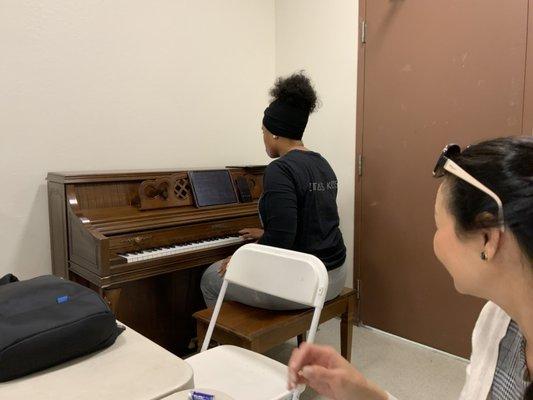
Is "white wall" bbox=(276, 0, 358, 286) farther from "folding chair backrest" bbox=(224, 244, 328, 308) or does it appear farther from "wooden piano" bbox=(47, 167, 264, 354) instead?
"folding chair backrest" bbox=(224, 244, 328, 308)

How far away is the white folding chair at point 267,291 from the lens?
1.44 metres

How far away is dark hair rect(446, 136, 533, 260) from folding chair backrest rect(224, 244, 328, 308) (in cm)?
85

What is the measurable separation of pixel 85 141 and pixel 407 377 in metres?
2.14

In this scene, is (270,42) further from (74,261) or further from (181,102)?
(74,261)

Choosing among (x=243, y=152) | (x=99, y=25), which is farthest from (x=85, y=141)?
(x=243, y=152)

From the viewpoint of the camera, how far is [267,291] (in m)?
1.71

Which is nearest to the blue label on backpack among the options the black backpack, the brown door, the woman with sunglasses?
the black backpack

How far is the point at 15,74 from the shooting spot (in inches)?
86.3

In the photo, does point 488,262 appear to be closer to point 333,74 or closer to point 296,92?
point 296,92

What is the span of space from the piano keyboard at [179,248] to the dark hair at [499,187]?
60.4 inches

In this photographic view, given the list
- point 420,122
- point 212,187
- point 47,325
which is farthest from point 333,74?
point 47,325

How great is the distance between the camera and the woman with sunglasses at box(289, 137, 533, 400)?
2.19ft

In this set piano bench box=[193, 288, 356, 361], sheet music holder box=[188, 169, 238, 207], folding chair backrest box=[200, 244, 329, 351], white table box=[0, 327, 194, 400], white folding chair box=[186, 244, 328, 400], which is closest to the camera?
white table box=[0, 327, 194, 400]

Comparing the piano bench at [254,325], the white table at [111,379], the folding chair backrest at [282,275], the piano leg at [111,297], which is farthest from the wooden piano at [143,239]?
the white table at [111,379]
